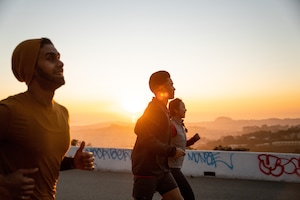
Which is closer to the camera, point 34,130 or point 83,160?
point 34,130

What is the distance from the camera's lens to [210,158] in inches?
444

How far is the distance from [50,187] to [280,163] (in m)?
9.24

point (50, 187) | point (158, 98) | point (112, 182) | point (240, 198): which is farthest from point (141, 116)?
point (112, 182)

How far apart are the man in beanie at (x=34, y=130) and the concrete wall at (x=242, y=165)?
354 inches

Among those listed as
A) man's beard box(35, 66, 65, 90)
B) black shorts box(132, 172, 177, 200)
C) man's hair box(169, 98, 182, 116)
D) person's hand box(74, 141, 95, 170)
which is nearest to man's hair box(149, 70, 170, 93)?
black shorts box(132, 172, 177, 200)

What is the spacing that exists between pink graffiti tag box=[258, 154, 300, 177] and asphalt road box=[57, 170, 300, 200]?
14.6 inches

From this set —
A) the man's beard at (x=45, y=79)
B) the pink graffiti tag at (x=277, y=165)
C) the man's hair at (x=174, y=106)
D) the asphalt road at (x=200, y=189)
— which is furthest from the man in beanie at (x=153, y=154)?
the pink graffiti tag at (x=277, y=165)

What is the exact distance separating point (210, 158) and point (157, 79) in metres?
7.74

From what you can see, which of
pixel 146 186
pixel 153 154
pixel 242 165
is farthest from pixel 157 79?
pixel 242 165

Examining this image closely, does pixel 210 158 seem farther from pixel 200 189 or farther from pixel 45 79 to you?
pixel 45 79

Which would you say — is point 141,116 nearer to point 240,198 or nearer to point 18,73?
point 18,73

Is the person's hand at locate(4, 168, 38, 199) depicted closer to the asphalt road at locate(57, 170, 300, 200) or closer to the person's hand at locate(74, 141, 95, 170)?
the person's hand at locate(74, 141, 95, 170)

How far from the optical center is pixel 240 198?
7.95 meters

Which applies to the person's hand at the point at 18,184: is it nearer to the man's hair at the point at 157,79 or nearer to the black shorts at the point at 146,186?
the black shorts at the point at 146,186
